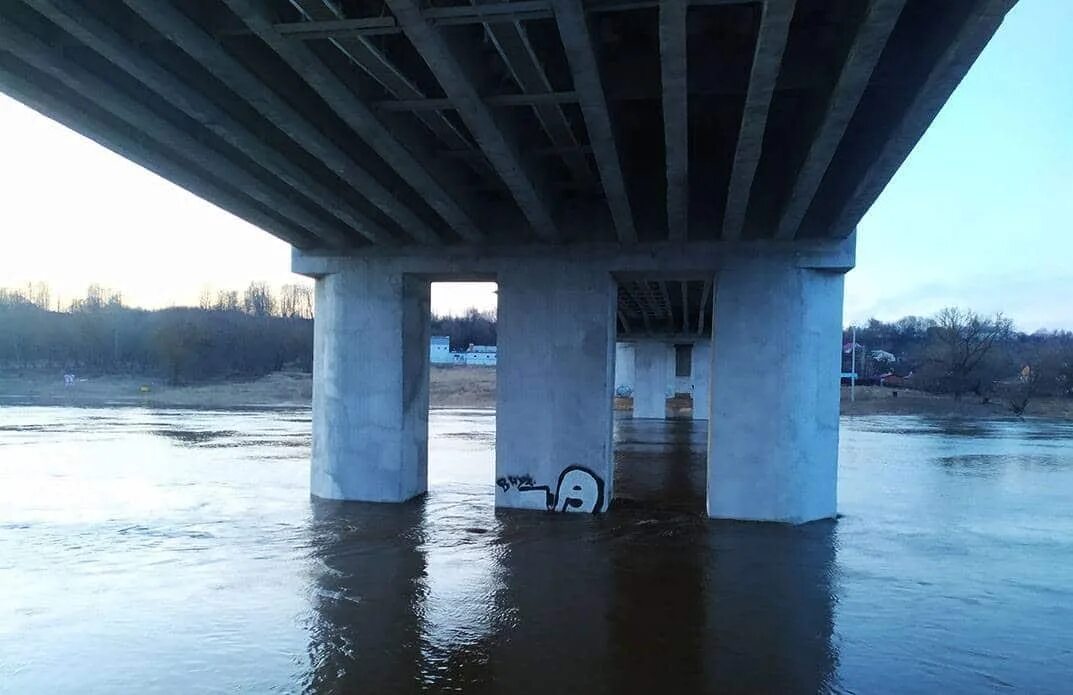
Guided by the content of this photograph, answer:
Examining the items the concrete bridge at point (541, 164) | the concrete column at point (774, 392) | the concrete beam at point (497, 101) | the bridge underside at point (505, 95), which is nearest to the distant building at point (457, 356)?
the concrete bridge at point (541, 164)

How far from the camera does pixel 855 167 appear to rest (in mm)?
12430

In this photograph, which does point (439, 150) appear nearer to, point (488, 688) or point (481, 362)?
point (488, 688)

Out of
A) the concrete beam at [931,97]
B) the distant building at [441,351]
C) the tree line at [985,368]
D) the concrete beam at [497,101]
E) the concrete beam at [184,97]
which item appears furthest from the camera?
the distant building at [441,351]

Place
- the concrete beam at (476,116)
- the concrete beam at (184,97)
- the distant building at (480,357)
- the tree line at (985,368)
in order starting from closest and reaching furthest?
the concrete beam at (184,97) → the concrete beam at (476,116) → the tree line at (985,368) → the distant building at (480,357)

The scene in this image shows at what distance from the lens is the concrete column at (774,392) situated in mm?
15453

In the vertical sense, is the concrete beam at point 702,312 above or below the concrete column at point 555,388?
above

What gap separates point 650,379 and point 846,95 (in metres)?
44.1

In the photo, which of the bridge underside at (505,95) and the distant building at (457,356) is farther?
the distant building at (457,356)

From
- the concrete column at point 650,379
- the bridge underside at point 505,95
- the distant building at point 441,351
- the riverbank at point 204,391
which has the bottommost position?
the riverbank at point 204,391

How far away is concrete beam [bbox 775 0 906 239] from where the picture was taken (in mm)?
7273

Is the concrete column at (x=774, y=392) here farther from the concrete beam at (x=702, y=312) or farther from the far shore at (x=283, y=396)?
the far shore at (x=283, y=396)

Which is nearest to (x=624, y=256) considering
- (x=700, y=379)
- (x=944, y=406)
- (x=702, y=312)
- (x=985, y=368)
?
(x=702, y=312)

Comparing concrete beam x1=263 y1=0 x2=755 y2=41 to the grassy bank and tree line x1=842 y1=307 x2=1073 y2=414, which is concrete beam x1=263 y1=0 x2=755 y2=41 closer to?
the grassy bank

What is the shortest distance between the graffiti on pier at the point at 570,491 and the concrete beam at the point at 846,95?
22.6 ft
